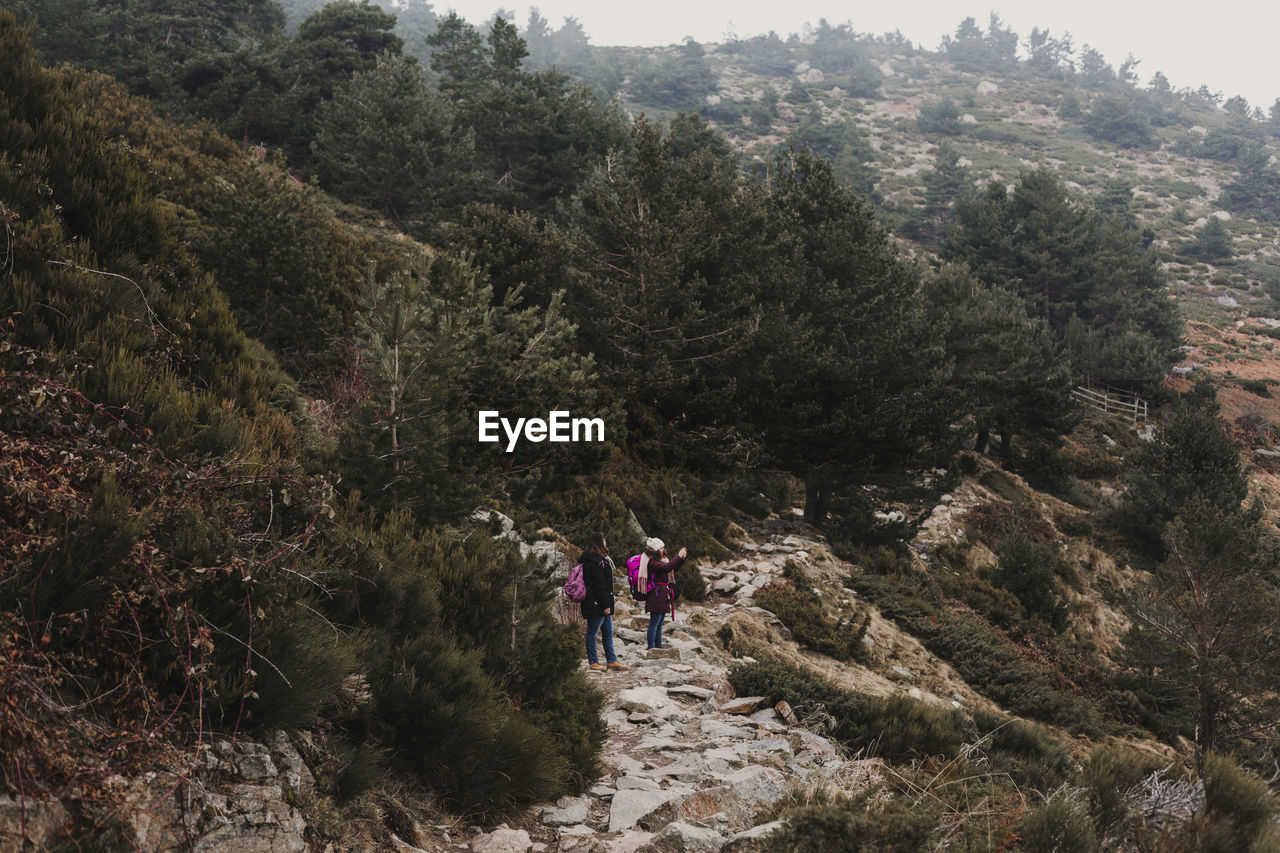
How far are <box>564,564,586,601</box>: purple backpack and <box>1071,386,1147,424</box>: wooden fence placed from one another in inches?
1576

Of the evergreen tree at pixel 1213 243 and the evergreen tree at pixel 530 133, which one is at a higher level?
the evergreen tree at pixel 530 133

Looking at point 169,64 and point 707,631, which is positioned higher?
point 169,64

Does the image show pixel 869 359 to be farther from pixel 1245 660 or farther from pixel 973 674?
pixel 1245 660

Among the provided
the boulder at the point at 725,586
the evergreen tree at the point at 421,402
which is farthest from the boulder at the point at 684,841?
the boulder at the point at 725,586

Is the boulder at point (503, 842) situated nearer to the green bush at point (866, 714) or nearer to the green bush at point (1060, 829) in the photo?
the green bush at point (1060, 829)

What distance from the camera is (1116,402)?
133ft

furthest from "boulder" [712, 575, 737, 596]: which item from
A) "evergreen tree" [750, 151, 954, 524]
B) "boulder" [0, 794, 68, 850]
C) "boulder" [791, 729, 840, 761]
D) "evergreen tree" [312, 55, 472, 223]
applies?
"evergreen tree" [312, 55, 472, 223]

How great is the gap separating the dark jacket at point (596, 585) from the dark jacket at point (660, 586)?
106cm

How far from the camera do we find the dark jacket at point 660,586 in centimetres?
908

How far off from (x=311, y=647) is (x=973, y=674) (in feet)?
37.4

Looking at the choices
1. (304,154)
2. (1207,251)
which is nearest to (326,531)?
(304,154)

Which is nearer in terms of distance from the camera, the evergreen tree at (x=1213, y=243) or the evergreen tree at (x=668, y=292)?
the evergreen tree at (x=668, y=292)

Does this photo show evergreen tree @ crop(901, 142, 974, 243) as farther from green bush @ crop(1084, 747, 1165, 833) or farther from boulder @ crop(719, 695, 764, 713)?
green bush @ crop(1084, 747, 1165, 833)

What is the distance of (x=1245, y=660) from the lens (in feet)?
34.1
